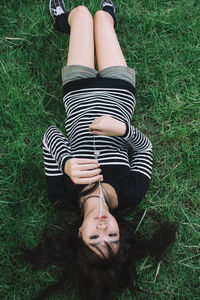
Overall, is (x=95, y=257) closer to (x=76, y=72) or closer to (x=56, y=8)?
(x=76, y=72)

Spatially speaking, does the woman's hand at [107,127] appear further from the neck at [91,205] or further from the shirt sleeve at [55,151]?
the neck at [91,205]

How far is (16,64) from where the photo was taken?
2354 mm

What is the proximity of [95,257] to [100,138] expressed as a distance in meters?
0.84

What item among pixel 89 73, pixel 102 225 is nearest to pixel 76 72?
pixel 89 73

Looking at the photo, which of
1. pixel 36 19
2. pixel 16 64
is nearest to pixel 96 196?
pixel 16 64

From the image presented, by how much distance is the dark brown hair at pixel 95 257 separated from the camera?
5.32 feet

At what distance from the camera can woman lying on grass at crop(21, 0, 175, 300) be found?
1.63m

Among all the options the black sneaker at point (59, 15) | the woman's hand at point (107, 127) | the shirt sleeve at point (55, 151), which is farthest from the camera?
the black sneaker at point (59, 15)

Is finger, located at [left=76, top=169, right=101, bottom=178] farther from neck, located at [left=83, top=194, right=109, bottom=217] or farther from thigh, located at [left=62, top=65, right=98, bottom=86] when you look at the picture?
thigh, located at [left=62, top=65, right=98, bottom=86]

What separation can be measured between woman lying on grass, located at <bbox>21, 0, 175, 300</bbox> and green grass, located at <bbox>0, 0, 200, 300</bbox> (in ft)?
0.63

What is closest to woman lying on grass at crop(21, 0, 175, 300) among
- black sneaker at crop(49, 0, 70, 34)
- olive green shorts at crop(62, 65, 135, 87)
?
olive green shorts at crop(62, 65, 135, 87)

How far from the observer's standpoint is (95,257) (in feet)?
5.21

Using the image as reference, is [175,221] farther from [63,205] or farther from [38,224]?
[38,224]

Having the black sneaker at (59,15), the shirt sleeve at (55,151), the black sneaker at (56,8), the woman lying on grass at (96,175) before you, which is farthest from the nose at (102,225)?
the black sneaker at (56,8)
